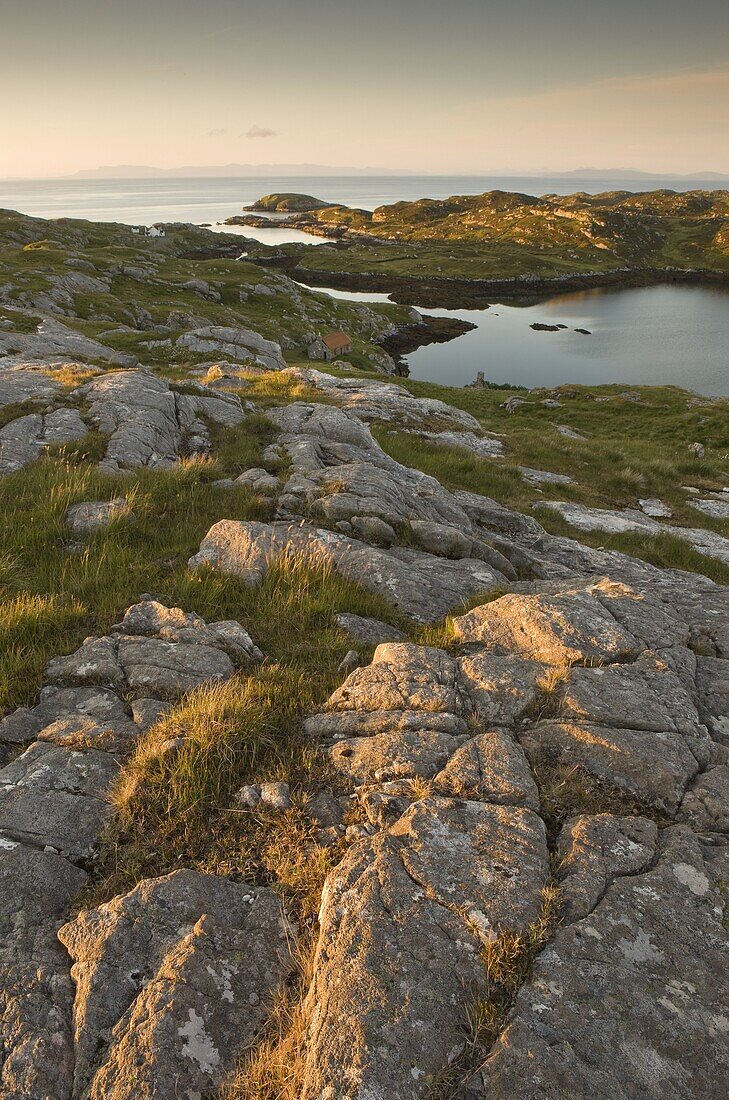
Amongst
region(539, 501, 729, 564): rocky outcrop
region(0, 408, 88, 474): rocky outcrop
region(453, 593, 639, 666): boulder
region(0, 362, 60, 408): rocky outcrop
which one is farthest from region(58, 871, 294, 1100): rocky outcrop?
region(539, 501, 729, 564): rocky outcrop

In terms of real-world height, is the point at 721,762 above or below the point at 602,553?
above

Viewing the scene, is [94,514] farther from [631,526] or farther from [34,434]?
[631,526]

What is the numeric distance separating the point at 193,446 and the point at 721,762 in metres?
13.8

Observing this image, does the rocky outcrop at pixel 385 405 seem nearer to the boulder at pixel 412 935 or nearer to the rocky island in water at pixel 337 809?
the rocky island in water at pixel 337 809

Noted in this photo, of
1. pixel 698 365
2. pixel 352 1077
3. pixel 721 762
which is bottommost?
pixel 698 365

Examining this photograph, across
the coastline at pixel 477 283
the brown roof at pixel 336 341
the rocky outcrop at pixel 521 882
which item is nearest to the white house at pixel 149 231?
the coastline at pixel 477 283

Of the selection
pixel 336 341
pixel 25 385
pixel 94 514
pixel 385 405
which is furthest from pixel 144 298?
pixel 94 514

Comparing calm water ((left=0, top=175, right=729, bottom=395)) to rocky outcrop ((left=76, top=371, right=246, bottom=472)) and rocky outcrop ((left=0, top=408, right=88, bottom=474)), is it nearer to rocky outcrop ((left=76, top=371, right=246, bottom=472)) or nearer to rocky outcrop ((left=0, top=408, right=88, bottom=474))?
rocky outcrop ((left=76, top=371, right=246, bottom=472))

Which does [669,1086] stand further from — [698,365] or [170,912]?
[698,365]

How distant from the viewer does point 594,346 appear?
341 ft

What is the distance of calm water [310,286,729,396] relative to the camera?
3408 inches

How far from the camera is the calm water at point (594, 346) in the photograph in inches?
3408

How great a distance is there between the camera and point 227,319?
67.4 m

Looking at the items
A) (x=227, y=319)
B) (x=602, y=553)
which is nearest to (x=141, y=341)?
(x=227, y=319)
